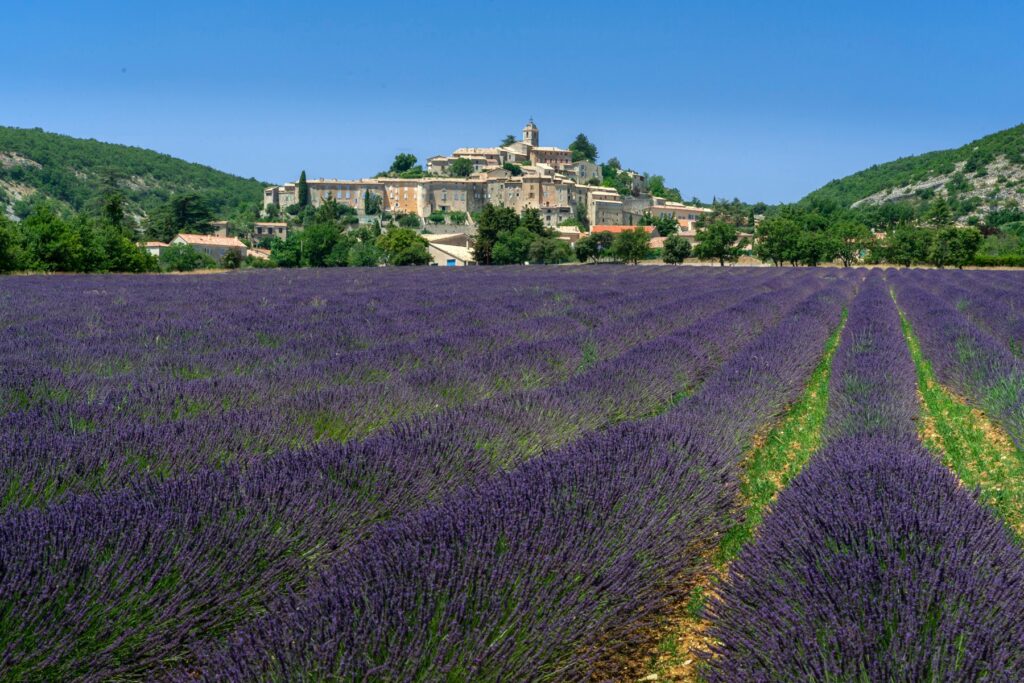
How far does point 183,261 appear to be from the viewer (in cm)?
4106

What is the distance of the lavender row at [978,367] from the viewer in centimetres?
508

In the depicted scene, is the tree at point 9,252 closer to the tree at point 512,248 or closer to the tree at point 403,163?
the tree at point 512,248

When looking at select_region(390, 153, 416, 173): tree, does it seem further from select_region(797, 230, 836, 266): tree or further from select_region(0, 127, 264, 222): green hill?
Answer: select_region(797, 230, 836, 266): tree

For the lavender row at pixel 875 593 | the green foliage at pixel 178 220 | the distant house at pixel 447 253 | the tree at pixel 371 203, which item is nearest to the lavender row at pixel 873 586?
the lavender row at pixel 875 593

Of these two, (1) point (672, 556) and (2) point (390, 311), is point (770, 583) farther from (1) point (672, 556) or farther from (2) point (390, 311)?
(2) point (390, 311)

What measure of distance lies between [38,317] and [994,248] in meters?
69.6

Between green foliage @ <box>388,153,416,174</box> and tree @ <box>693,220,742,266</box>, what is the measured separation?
75.7 meters

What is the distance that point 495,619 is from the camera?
5.55 ft

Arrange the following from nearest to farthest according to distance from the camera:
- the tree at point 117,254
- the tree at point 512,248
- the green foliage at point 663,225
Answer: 1. the tree at point 117,254
2. the tree at point 512,248
3. the green foliage at point 663,225

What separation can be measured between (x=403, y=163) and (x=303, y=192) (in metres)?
21.4

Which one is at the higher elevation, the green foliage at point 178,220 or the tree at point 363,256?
the green foliage at point 178,220

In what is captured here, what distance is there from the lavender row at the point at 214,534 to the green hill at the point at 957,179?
420ft

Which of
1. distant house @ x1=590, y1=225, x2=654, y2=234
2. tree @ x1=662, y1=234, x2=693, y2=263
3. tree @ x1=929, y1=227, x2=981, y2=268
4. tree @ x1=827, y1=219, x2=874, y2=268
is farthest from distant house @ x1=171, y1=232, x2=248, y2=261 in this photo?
tree @ x1=929, y1=227, x2=981, y2=268

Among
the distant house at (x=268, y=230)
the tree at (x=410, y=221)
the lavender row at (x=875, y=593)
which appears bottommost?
the lavender row at (x=875, y=593)
